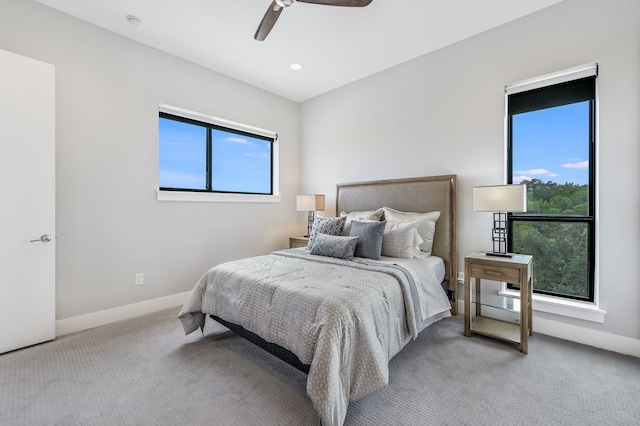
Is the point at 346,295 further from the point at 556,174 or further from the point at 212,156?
the point at 212,156

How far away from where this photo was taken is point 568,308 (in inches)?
92.0

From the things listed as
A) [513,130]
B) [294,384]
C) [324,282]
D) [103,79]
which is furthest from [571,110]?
[103,79]

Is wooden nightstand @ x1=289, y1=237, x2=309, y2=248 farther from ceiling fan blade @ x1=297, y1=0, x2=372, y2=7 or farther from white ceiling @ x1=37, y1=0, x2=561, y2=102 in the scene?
ceiling fan blade @ x1=297, y1=0, x2=372, y2=7

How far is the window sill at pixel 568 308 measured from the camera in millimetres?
2221

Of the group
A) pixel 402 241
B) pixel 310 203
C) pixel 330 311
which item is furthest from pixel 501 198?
pixel 310 203

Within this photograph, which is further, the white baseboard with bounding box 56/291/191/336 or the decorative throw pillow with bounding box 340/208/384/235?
the decorative throw pillow with bounding box 340/208/384/235

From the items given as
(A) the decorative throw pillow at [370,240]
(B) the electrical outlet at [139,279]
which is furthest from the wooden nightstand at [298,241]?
(B) the electrical outlet at [139,279]

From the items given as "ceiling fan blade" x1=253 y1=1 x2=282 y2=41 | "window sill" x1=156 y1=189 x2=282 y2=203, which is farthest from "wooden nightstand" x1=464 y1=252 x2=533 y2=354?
"window sill" x1=156 y1=189 x2=282 y2=203

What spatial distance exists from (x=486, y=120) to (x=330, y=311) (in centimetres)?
257

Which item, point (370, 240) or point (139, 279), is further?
point (139, 279)

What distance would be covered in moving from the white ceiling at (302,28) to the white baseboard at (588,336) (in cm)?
284

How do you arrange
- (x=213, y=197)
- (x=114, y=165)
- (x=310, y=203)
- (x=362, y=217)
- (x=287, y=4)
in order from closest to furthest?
1. (x=287, y=4)
2. (x=114, y=165)
3. (x=362, y=217)
4. (x=213, y=197)
5. (x=310, y=203)

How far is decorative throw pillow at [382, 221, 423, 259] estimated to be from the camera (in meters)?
2.69

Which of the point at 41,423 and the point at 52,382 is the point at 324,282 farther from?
the point at 52,382
